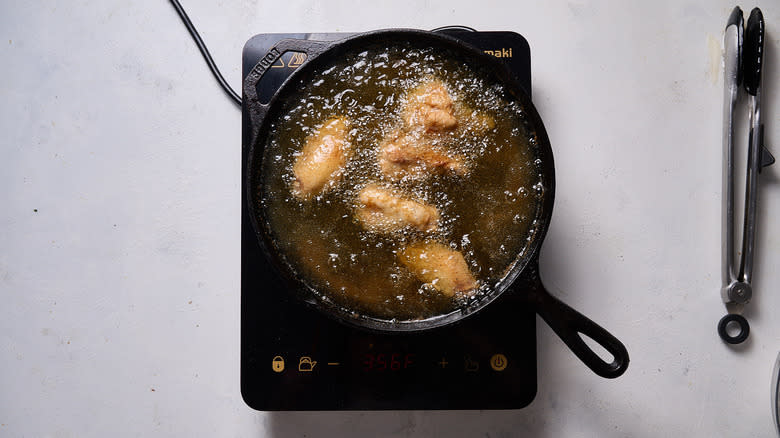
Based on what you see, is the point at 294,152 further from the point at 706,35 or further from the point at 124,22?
the point at 706,35

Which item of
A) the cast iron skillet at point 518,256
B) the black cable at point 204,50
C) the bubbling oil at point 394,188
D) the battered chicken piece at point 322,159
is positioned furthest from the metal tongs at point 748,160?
the black cable at point 204,50

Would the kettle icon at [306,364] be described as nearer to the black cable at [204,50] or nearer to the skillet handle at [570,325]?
the skillet handle at [570,325]

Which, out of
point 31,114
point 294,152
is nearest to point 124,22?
point 31,114

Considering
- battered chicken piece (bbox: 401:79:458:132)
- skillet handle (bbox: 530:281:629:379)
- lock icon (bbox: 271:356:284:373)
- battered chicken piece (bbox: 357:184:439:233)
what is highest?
battered chicken piece (bbox: 401:79:458:132)

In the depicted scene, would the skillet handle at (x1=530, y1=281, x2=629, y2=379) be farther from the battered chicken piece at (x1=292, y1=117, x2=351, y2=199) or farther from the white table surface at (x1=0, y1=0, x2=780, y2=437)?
the battered chicken piece at (x1=292, y1=117, x2=351, y2=199)

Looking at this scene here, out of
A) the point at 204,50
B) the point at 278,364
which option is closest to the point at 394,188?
the point at 278,364

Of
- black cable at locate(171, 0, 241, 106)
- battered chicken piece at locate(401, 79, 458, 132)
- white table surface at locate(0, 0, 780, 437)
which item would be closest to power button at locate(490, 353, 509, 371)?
white table surface at locate(0, 0, 780, 437)
